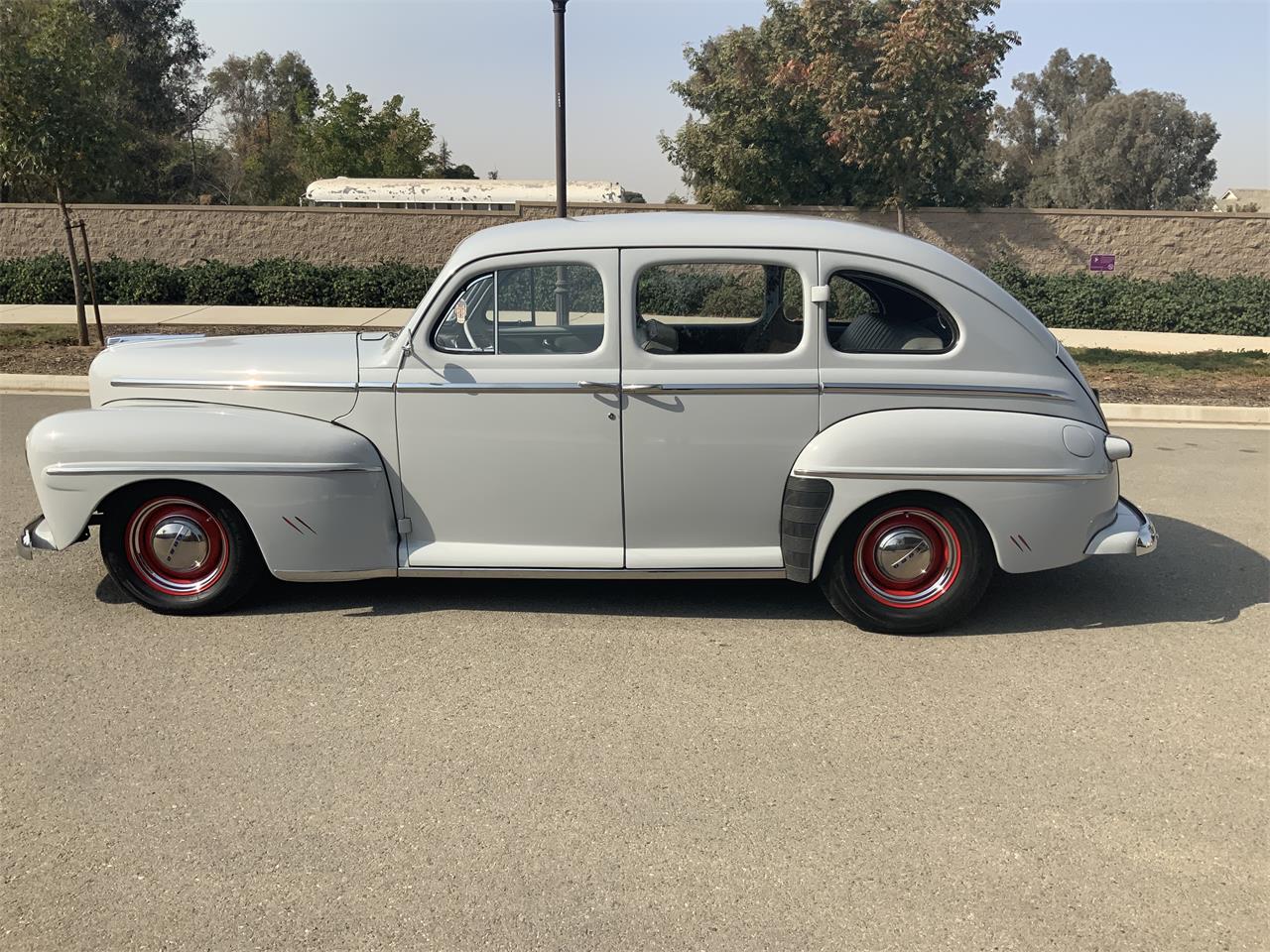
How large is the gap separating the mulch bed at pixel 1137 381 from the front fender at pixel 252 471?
7.26m

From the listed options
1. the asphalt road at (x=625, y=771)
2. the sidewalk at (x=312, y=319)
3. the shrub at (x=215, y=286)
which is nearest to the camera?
the asphalt road at (x=625, y=771)

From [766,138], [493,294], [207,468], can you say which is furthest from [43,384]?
[766,138]

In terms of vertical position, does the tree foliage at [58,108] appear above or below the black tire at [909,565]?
above

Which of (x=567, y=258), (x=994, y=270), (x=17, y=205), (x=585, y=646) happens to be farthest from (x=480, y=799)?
(x=17, y=205)

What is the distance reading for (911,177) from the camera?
19.9 m

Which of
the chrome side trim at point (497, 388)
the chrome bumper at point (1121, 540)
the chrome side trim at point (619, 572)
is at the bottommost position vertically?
the chrome side trim at point (619, 572)

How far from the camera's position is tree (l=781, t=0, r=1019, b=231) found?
56.6 ft

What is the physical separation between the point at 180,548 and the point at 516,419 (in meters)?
1.67

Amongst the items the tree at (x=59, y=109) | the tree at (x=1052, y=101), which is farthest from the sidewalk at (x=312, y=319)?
the tree at (x=1052, y=101)

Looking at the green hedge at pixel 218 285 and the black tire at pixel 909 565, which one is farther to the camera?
the green hedge at pixel 218 285

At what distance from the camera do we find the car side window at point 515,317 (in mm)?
4579

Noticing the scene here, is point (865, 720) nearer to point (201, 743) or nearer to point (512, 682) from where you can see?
point (512, 682)

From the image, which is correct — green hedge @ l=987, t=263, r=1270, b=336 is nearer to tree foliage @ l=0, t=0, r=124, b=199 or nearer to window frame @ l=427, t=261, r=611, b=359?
tree foliage @ l=0, t=0, r=124, b=199

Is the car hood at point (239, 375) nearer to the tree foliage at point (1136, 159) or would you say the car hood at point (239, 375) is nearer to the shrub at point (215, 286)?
the shrub at point (215, 286)
